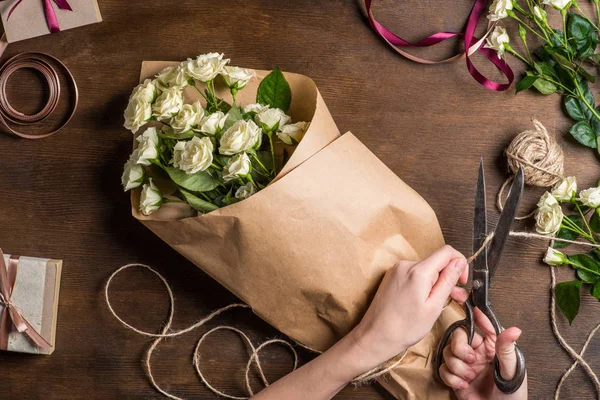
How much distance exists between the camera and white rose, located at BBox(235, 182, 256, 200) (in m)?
1.12

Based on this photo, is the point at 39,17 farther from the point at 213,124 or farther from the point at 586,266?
the point at 586,266

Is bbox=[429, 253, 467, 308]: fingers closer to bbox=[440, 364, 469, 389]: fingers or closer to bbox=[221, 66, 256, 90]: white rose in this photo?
bbox=[440, 364, 469, 389]: fingers

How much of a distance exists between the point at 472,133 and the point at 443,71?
0.50 feet

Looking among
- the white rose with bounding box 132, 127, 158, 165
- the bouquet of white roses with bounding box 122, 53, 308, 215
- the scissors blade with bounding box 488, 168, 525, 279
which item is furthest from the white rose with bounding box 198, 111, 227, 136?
the scissors blade with bounding box 488, 168, 525, 279

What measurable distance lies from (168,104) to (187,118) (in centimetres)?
5

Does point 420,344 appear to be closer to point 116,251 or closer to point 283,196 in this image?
point 283,196

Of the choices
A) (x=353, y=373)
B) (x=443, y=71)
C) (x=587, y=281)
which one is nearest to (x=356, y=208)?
(x=353, y=373)

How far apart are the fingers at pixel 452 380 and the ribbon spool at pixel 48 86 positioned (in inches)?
38.8

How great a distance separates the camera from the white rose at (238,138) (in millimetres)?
1059

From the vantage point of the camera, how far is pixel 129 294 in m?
1.37

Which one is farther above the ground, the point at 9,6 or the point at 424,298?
the point at 9,6

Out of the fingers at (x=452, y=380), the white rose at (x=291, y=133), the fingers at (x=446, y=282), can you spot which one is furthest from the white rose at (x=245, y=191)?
the fingers at (x=452, y=380)

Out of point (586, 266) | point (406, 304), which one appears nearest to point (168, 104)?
point (406, 304)

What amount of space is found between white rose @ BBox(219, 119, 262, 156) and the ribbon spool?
515 millimetres
